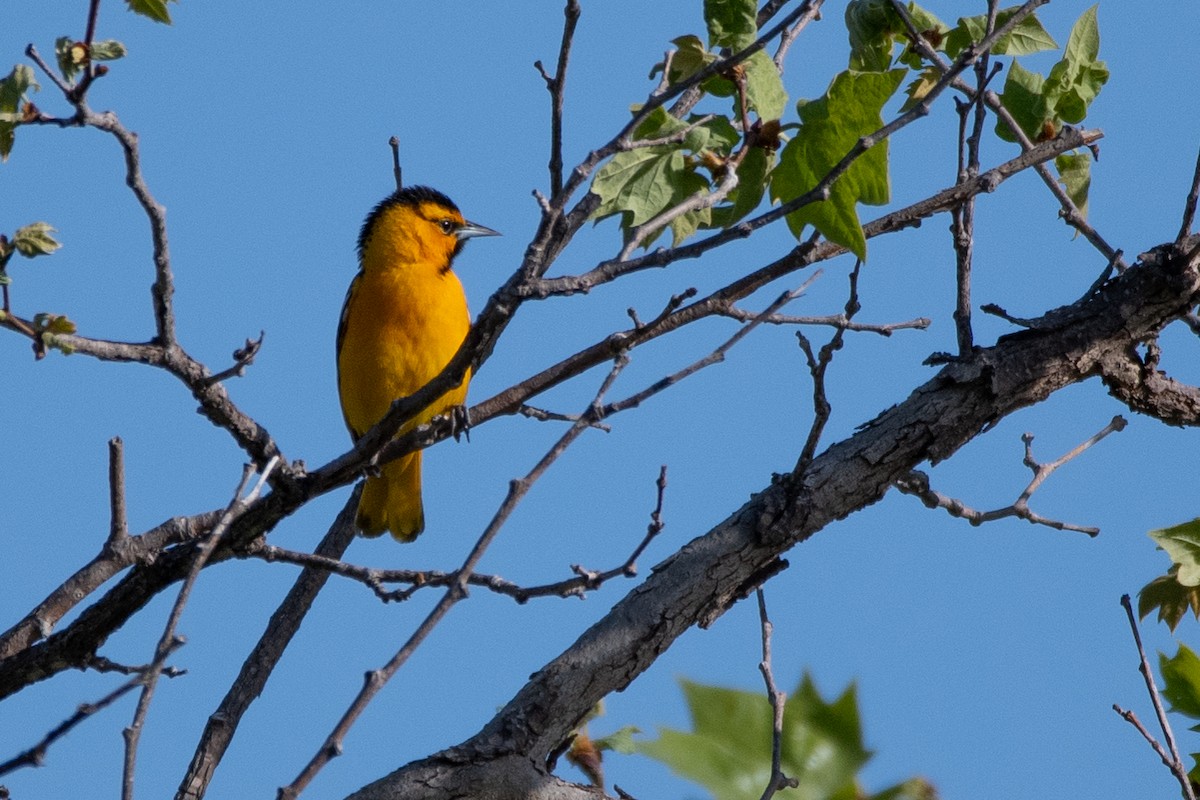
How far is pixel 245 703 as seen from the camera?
3.76 meters

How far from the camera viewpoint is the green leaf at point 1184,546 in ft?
10.4

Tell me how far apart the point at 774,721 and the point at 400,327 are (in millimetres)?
3411

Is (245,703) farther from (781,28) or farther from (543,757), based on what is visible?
(781,28)

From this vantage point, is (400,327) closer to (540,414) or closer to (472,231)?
(472,231)

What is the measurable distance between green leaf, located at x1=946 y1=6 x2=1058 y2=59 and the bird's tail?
3.14 metres

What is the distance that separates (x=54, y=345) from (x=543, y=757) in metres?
1.33

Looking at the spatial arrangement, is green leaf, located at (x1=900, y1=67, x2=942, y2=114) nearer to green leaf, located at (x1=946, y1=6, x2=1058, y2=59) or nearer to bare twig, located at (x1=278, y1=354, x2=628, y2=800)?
green leaf, located at (x1=946, y1=6, x2=1058, y2=59)

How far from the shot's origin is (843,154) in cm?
246

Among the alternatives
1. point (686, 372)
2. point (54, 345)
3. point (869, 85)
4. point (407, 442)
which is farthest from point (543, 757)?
point (869, 85)

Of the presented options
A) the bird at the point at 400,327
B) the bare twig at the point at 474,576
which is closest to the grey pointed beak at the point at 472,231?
the bird at the point at 400,327

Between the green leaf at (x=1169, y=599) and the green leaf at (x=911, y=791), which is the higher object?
the green leaf at (x=1169, y=599)

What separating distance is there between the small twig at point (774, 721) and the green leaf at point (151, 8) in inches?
64.2

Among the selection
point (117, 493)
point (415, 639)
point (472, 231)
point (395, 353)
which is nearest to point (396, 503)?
point (395, 353)

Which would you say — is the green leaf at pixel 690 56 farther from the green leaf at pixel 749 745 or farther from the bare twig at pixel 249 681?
the bare twig at pixel 249 681
